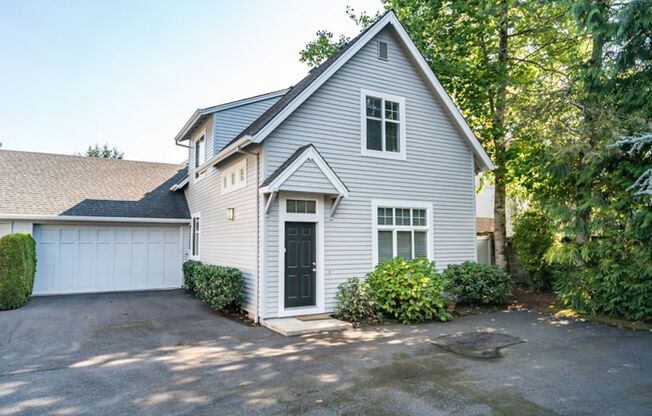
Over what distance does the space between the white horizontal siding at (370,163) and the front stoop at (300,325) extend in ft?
1.27

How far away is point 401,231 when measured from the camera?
10.8 m

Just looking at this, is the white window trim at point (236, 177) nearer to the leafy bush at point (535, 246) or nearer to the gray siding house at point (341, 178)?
the gray siding house at point (341, 178)

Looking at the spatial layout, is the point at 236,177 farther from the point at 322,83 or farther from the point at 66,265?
the point at 66,265

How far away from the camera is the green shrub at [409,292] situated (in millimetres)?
8875

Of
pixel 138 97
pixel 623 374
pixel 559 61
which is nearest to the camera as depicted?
pixel 623 374

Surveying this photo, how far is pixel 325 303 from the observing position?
30.8ft

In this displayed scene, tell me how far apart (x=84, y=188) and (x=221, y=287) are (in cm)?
808

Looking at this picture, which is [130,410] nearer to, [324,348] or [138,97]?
[324,348]

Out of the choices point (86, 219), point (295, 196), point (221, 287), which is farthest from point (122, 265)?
point (295, 196)

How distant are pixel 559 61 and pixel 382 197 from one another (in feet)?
Answer: 30.9

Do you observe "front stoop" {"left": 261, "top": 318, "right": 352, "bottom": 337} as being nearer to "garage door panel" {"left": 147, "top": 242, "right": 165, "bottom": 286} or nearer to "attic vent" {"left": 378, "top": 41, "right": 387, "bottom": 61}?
"attic vent" {"left": 378, "top": 41, "right": 387, "bottom": 61}

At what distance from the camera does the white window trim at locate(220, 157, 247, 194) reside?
9.99 metres

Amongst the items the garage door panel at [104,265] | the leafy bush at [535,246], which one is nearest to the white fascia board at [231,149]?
the garage door panel at [104,265]

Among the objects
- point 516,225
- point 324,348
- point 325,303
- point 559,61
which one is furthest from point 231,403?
point 559,61
